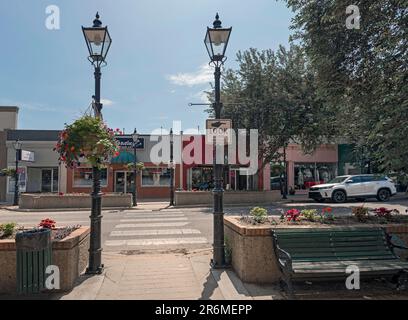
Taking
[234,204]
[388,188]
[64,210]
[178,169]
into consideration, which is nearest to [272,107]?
[234,204]

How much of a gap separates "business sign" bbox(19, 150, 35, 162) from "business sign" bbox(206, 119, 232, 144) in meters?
23.1

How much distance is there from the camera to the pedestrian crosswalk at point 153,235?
9.45 m

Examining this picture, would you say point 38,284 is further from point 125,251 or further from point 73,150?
point 125,251

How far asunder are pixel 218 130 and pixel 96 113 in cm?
229

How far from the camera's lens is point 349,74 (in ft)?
26.1

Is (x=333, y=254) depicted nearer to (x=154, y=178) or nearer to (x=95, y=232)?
(x=95, y=232)

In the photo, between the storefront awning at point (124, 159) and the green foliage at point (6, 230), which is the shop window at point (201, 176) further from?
the green foliage at point (6, 230)

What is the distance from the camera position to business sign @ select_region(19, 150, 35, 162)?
2573 cm

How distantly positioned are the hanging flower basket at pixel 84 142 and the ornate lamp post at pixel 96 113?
14.0 inches

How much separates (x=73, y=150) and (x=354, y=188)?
20228 millimetres

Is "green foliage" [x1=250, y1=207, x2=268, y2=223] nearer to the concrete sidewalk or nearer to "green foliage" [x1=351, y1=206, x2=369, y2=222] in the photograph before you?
the concrete sidewalk

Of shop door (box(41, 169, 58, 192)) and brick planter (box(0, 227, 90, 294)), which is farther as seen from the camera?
shop door (box(41, 169, 58, 192))

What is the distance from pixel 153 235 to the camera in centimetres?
1090

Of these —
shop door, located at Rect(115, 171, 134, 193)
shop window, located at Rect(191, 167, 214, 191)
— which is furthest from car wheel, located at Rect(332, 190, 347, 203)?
shop door, located at Rect(115, 171, 134, 193)
